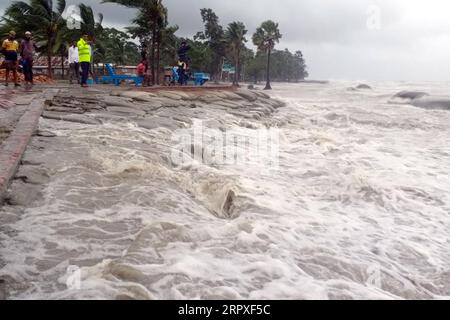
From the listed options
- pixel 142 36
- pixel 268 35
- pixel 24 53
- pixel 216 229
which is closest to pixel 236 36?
pixel 268 35

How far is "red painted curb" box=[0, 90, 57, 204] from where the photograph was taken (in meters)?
4.07

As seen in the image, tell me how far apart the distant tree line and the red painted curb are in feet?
32.9

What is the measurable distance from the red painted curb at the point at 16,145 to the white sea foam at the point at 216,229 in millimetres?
249

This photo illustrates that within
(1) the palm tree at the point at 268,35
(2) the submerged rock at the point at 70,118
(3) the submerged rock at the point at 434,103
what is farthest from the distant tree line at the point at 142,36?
(3) the submerged rock at the point at 434,103

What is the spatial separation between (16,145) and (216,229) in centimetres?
299

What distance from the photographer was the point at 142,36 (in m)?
28.9

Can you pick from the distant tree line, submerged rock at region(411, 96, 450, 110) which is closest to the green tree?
the distant tree line

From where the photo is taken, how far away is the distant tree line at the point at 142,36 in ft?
60.9

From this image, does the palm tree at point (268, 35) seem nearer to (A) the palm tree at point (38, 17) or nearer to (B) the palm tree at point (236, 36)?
(B) the palm tree at point (236, 36)

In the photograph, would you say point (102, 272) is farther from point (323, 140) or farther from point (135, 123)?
point (323, 140)

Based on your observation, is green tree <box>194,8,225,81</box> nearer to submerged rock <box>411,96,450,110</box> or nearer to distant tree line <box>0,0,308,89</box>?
distant tree line <box>0,0,308,89</box>
